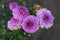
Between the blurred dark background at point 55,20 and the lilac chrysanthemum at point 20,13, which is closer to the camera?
the lilac chrysanthemum at point 20,13

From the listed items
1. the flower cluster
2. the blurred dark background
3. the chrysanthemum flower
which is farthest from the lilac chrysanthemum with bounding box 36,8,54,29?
the blurred dark background

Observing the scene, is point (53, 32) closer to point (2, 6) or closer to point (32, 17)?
point (2, 6)

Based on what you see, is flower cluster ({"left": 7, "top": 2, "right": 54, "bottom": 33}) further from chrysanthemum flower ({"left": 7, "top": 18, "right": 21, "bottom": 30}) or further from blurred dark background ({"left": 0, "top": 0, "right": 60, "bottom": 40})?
blurred dark background ({"left": 0, "top": 0, "right": 60, "bottom": 40})

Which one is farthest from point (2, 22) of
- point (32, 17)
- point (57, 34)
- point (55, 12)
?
point (55, 12)

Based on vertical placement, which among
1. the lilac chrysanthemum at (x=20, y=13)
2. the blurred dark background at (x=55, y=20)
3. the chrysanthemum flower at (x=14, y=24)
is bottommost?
the blurred dark background at (x=55, y=20)

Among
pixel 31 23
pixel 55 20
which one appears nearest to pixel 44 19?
pixel 31 23

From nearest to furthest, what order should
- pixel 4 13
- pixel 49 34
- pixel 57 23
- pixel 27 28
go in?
pixel 27 28, pixel 4 13, pixel 49 34, pixel 57 23

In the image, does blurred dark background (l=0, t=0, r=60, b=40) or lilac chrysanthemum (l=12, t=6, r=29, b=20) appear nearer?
lilac chrysanthemum (l=12, t=6, r=29, b=20)

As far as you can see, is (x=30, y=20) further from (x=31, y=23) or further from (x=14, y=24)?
(x=14, y=24)

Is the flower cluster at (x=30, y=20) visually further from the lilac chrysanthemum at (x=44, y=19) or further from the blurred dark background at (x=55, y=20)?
the blurred dark background at (x=55, y=20)

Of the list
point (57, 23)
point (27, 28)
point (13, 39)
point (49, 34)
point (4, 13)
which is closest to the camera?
point (27, 28)

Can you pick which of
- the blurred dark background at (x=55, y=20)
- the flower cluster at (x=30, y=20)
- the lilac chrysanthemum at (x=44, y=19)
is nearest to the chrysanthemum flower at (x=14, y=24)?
the flower cluster at (x=30, y=20)
